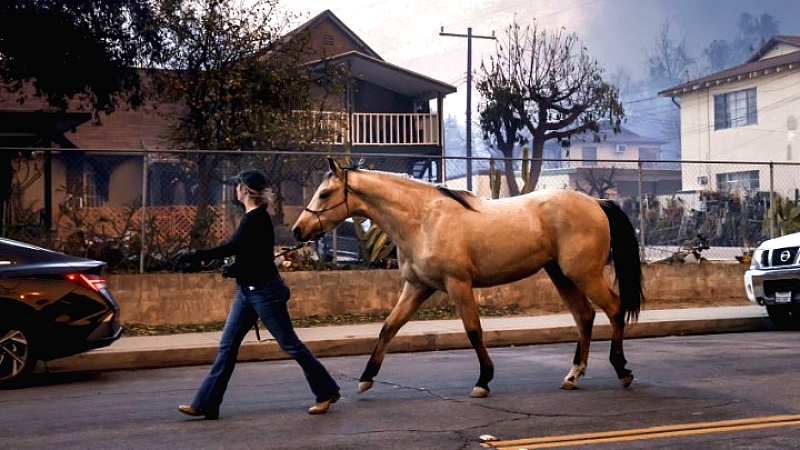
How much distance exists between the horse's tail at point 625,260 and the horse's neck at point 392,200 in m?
1.70

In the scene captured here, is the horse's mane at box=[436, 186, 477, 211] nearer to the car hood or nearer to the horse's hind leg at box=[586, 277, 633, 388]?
the horse's hind leg at box=[586, 277, 633, 388]

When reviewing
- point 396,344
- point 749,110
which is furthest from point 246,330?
point 749,110

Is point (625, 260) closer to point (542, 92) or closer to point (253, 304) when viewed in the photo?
point (253, 304)

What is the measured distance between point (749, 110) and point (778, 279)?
111ft

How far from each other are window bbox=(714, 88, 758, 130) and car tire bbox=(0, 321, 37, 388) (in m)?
40.0

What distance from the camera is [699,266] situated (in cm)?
1897

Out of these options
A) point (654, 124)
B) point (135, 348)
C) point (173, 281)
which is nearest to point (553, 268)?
point (135, 348)

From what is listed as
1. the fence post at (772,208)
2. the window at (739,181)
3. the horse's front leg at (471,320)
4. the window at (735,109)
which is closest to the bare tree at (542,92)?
the window at (735,109)

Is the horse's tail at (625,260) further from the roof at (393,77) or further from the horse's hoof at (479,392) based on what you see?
the roof at (393,77)

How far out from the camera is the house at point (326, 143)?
15984 mm

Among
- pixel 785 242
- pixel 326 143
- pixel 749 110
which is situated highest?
pixel 749 110

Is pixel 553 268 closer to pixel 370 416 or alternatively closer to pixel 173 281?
pixel 370 416

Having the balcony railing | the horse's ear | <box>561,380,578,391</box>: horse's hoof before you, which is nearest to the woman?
the horse's ear

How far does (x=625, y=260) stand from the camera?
33.3ft
